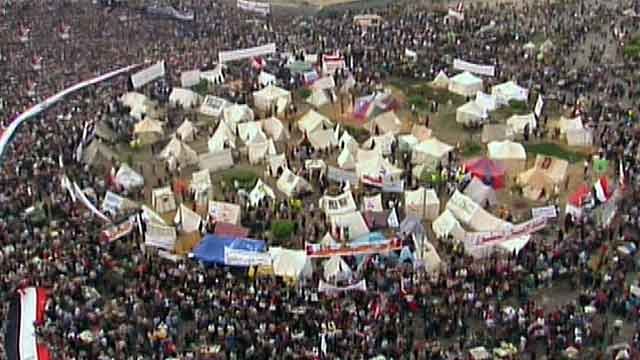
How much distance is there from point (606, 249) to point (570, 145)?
846cm

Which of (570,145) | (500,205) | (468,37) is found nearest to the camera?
(500,205)

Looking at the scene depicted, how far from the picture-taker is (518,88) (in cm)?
3428

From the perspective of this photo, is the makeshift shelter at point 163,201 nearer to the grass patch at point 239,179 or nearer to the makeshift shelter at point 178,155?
the grass patch at point 239,179

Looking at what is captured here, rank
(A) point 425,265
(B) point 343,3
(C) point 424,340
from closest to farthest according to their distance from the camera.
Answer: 1. (C) point 424,340
2. (A) point 425,265
3. (B) point 343,3

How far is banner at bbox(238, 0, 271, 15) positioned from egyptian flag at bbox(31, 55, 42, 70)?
1140 cm

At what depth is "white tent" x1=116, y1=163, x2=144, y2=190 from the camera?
92.0ft

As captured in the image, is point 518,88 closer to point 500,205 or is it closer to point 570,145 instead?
point 570,145

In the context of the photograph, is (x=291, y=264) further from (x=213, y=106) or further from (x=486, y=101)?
(x=486, y=101)

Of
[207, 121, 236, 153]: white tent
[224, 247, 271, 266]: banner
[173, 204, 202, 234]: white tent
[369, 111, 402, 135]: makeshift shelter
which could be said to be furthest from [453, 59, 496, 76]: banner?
[224, 247, 271, 266]: banner

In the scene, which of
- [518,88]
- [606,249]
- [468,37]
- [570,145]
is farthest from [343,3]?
[606,249]

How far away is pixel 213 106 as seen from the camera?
3391 cm

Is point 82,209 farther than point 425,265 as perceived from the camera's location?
Yes

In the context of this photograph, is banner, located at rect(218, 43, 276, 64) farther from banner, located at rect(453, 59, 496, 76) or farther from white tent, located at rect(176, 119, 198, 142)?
banner, located at rect(453, 59, 496, 76)

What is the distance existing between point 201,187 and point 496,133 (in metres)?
10.1
